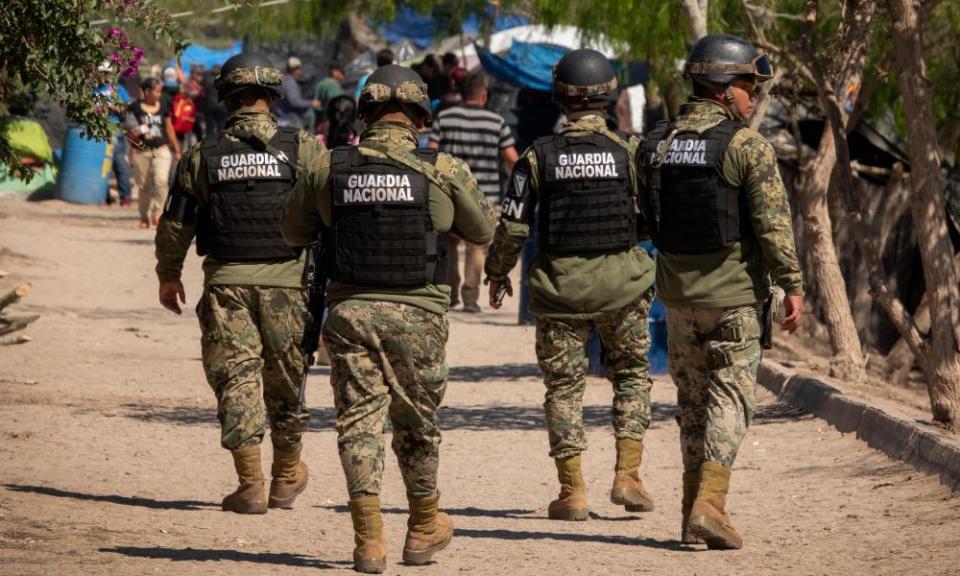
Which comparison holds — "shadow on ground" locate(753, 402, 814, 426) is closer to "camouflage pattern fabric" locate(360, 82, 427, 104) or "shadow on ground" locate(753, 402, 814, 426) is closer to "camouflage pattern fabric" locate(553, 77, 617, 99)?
"camouflage pattern fabric" locate(553, 77, 617, 99)

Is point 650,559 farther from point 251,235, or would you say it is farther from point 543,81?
point 543,81

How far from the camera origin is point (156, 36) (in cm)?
755

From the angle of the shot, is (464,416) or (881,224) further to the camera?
(881,224)

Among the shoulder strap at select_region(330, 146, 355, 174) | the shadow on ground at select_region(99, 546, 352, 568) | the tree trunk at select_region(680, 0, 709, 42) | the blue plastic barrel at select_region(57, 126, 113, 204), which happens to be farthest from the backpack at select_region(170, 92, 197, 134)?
the shoulder strap at select_region(330, 146, 355, 174)

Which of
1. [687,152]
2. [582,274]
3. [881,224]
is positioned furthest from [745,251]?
[881,224]

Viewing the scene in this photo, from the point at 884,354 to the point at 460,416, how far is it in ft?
21.5

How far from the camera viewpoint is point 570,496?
7594 mm

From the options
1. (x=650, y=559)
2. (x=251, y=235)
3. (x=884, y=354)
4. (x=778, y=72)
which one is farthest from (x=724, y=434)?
(x=884, y=354)

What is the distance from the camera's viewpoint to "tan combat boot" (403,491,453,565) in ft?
21.2

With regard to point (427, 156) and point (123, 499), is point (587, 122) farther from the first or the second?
→ point (123, 499)

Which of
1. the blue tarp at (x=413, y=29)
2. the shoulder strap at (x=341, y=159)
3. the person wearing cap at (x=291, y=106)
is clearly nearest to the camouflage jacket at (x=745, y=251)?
the shoulder strap at (x=341, y=159)

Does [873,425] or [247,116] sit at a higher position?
[247,116]

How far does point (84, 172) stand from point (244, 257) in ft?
70.5

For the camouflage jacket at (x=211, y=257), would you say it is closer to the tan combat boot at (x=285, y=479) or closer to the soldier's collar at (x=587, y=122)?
the tan combat boot at (x=285, y=479)
